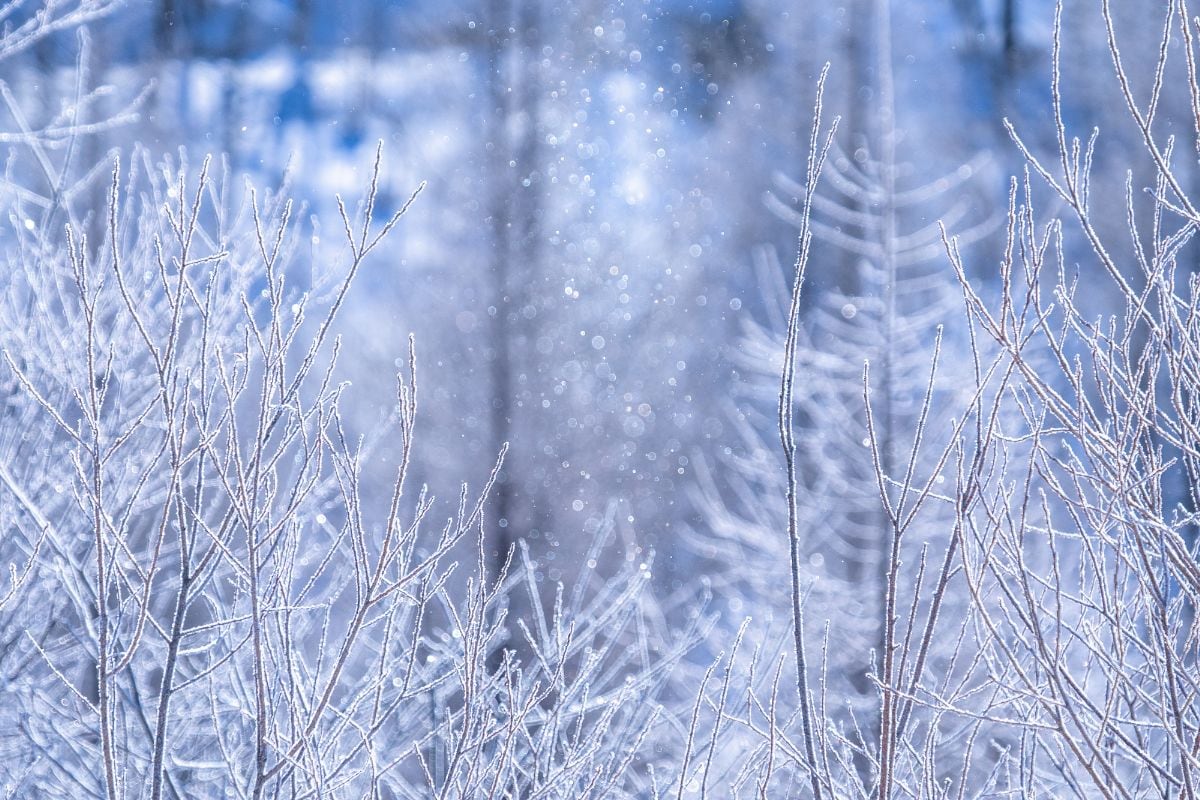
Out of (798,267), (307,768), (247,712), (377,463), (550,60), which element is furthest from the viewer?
(550,60)

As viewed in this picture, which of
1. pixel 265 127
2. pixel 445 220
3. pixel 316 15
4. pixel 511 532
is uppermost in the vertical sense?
pixel 316 15

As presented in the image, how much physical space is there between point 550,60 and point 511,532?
519 cm

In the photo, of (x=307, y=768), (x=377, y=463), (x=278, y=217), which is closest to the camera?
(x=307, y=768)

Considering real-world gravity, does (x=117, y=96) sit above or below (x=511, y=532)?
above

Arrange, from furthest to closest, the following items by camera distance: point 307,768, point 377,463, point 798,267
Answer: point 377,463 → point 307,768 → point 798,267

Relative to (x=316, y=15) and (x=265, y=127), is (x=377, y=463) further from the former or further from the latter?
(x=316, y=15)

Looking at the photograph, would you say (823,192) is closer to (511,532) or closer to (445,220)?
(445,220)

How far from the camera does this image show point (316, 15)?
11.9 meters

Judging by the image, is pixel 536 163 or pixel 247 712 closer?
pixel 247 712

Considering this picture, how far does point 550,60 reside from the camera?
1180 centimetres

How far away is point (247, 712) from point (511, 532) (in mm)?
8579

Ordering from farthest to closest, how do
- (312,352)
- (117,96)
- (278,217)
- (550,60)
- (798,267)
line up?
(550,60) → (117,96) → (278,217) → (312,352) → (798,267)

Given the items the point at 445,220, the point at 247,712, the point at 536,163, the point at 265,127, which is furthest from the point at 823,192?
the point at 247,712

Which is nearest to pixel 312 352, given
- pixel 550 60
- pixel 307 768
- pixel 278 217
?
pixel 307 768
